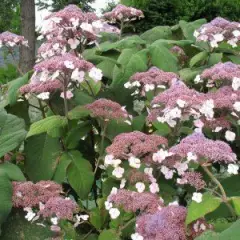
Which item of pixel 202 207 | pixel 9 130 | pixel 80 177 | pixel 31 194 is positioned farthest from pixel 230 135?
pixel 9 130

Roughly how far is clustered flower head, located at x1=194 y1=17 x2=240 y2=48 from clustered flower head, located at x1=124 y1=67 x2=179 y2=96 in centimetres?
37

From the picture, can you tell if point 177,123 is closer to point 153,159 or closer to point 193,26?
point 153,159

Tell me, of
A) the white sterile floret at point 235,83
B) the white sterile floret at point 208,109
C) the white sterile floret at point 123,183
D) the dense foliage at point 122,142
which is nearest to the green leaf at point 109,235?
the dense foliage at point 122,142

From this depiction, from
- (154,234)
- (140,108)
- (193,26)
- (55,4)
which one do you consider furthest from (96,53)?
(55,4)

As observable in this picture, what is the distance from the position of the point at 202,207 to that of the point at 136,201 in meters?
0.21

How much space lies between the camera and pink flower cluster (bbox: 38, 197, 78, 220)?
5.47ft

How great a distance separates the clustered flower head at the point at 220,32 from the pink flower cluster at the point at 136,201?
974mm

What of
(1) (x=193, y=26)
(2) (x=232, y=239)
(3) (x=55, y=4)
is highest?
(2) (x=232, y=239)

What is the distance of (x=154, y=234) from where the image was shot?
4.82ft

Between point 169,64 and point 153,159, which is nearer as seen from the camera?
point 153,159

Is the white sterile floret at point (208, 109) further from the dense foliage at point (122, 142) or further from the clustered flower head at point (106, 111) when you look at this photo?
the clustered flower head at point (106, 111)

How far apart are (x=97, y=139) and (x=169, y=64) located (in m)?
0.45

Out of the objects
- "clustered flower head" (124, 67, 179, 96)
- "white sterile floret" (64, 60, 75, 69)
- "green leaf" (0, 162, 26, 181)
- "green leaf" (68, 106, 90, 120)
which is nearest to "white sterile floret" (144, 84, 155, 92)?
"clustered flower head" (124, 67, 179, 96)

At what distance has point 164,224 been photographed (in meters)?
1.46
